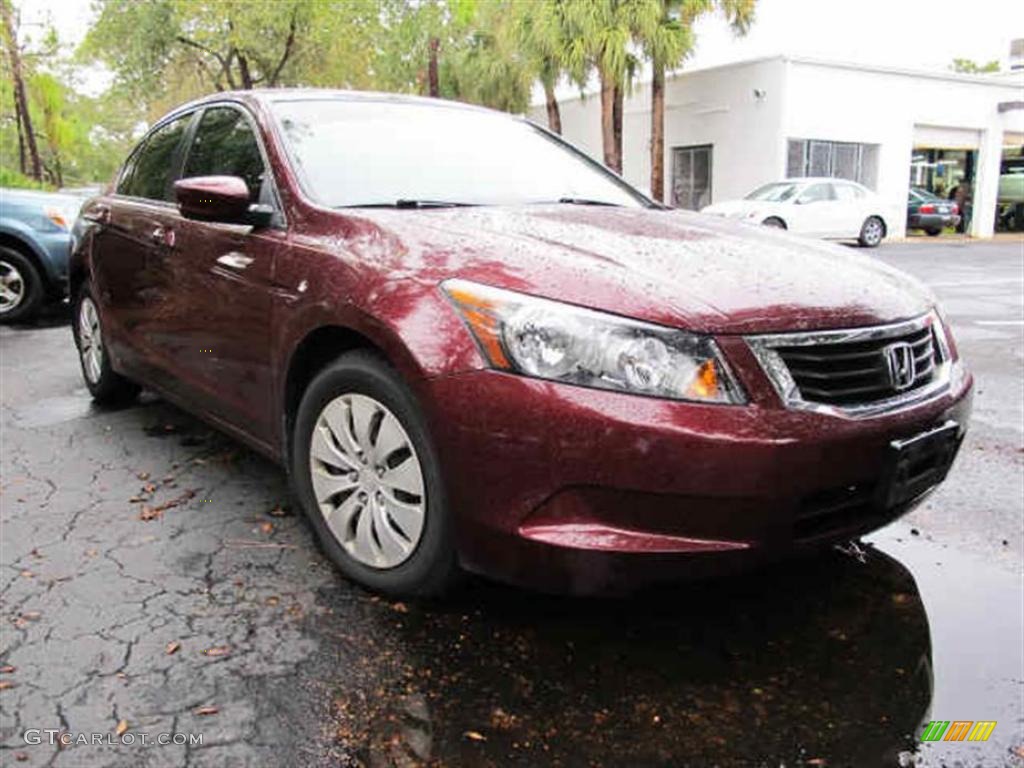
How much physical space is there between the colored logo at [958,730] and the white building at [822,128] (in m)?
21.6

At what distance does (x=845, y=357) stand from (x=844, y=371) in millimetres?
36

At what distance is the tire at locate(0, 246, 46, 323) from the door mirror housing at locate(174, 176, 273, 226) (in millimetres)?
5405

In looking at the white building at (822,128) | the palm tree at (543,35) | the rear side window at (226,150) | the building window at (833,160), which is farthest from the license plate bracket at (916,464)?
the building window at (833,160)

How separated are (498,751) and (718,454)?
845 mm

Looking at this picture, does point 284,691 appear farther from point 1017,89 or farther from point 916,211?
point 1017,89

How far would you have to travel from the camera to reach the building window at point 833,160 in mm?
22737

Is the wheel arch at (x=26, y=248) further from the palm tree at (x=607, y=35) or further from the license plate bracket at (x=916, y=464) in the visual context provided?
the palm tree at (x=607, y=35)

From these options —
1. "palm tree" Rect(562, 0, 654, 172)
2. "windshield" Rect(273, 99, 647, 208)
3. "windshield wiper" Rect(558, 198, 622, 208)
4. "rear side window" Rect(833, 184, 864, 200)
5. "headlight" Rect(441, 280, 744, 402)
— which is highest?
"palm tree" Rect(562, 0, 654, 172)

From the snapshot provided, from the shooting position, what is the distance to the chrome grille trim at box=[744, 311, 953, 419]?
6.92 ft

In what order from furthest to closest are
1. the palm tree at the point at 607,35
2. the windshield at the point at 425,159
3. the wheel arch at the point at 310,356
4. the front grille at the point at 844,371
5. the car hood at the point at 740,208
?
the palm tree at the point at 607,35 < the car hood at the point at 740,208 < the windshield at the point at 425,159 < the wheel arch at the point at 310,356 < the front grille at the point at 844,371

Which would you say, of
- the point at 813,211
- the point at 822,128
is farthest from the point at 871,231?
the point at 822,128

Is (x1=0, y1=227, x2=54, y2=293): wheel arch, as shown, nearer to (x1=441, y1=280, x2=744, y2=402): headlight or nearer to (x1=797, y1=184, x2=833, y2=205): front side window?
(x1=441, y1=280, x2=744, y2=402): headlight

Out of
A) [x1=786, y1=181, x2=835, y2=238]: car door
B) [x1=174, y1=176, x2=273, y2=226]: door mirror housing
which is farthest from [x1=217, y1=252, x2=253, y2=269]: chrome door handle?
[x1=786, y1=181, x2=835, y2=238]: car door

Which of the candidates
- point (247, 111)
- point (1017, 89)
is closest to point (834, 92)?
point (1017, 89)
